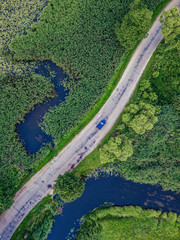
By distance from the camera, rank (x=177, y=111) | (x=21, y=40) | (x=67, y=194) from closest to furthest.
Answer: (x=67, y=194) → (x=177, y=111) → (x=21, y=40)

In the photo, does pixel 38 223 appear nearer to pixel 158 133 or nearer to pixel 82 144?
pixel 82 144

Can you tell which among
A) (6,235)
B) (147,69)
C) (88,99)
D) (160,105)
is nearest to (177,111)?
(160,105)

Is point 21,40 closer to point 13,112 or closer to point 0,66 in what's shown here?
point 0,66

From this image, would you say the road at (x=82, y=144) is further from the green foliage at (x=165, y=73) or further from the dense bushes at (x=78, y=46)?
the dense bushes at (x=78, y=46)

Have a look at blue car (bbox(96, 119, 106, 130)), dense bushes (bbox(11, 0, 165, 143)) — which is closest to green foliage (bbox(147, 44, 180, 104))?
dense bushes (bbox(11, 0, 165, 143))

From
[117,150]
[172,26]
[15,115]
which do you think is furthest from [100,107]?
[172,26]
